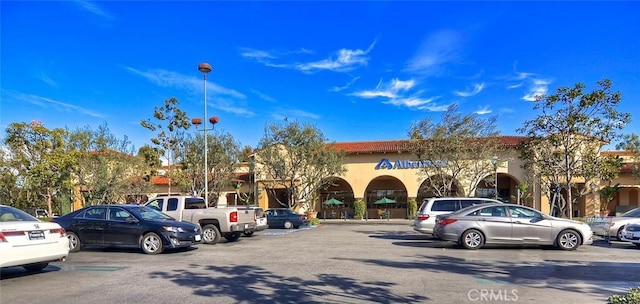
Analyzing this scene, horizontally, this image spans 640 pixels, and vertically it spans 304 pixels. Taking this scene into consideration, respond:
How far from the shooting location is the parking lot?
22.9ft

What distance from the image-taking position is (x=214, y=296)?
23.0 ft

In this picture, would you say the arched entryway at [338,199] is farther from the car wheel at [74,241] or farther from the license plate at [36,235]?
the license plate at [36,235]

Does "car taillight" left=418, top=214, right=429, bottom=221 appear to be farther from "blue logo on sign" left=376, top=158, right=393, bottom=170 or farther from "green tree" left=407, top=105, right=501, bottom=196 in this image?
"blue logo on sign" left=376, top=158, right=393, bottom=170

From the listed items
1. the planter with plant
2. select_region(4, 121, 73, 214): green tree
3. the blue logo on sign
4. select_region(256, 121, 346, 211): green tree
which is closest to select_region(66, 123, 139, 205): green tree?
select_region(4, 121, 73, 214): green tree

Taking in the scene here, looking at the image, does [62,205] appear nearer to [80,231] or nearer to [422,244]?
[80,231]

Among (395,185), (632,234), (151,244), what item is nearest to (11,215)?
(151,244)

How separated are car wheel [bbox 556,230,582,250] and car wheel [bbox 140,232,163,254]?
37.3 ft

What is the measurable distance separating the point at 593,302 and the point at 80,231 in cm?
1245

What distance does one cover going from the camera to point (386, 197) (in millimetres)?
41188

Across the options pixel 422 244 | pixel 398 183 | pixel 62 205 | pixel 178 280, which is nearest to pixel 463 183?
pixel 398 183

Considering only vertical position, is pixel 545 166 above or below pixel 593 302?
above

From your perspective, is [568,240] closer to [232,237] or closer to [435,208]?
[435,208]

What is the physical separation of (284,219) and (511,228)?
15203 millimetres

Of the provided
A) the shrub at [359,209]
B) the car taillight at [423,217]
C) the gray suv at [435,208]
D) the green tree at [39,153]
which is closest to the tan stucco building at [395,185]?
the shrub at [359,209]
